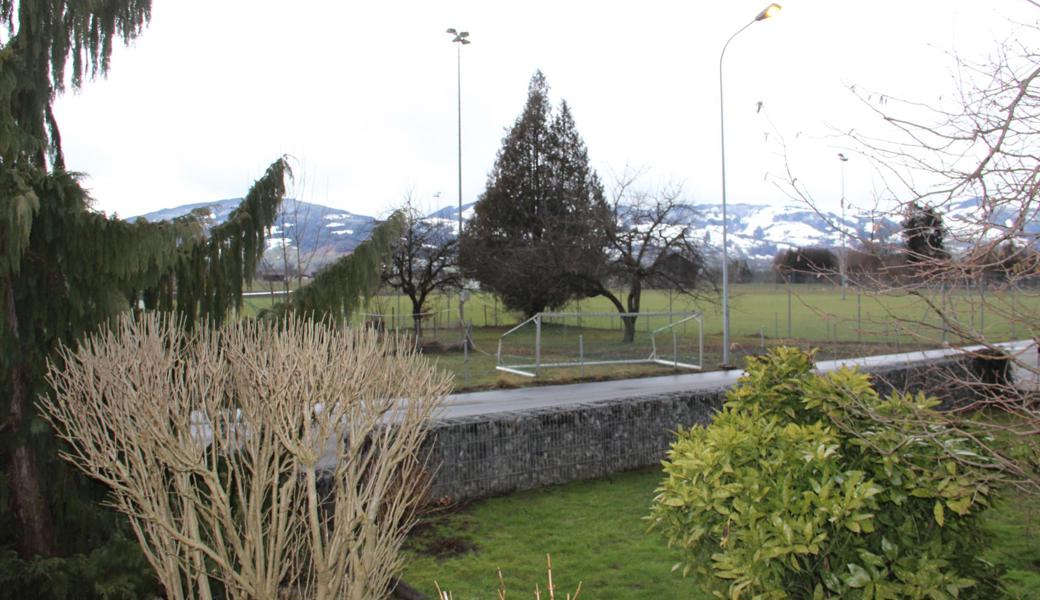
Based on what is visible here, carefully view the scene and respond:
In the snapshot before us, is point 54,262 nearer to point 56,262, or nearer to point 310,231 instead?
point 56,262

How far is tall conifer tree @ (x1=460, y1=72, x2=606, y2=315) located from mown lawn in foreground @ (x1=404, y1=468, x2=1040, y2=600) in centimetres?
2555

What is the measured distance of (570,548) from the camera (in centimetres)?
784

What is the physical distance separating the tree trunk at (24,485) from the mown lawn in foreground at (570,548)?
2.93m

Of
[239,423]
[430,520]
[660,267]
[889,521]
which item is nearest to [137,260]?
[239,423]

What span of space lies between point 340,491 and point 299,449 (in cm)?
35

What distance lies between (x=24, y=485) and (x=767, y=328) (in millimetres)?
40618

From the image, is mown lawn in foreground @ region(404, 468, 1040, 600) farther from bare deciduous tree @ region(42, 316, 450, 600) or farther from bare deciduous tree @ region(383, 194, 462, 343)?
bare deciduous tree @ region(383, 194, 462, 343)

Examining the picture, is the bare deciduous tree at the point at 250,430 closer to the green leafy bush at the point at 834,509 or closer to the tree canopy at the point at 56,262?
the tree canopy at the point at 56,262

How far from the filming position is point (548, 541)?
8055 mm

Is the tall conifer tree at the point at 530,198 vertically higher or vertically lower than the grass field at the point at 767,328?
higher

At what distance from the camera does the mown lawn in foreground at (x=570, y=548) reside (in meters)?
6.84

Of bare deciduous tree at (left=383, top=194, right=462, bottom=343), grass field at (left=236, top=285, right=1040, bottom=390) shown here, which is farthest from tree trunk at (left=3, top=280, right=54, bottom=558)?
bare deciduous tree at (left=383, top=194, right=462, bottom=343)

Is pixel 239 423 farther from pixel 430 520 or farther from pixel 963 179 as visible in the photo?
pixel 963 179

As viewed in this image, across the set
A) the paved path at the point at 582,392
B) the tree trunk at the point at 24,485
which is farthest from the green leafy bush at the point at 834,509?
the paved path at the point at 582,392
